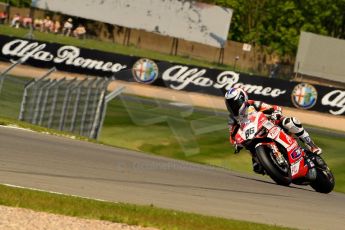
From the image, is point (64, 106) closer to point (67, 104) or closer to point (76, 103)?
point (67, 104)

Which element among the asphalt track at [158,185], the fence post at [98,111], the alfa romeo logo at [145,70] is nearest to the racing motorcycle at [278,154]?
the asphalt track at [158,185]

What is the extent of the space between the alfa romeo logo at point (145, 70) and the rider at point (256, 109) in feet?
92.1

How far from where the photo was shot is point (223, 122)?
28.5 m

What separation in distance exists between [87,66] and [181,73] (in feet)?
14.2

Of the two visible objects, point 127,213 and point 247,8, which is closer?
point 127,213

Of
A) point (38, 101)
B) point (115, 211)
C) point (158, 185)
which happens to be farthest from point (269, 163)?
point (38, 101)

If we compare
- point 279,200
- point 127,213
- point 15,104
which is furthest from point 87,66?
point 127,213

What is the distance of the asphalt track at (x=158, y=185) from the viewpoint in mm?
11922

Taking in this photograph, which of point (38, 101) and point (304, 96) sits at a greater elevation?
point (38, 101)

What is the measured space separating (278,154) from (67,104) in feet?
35.8

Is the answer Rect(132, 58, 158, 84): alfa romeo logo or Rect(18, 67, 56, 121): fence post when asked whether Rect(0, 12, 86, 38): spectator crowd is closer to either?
Rect(132, 58, 158, 84): alfa romeo logo

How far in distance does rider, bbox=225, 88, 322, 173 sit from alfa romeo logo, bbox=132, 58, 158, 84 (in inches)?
1105

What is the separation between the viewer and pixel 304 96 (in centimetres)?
4488

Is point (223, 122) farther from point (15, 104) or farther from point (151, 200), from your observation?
point (151, 200)
